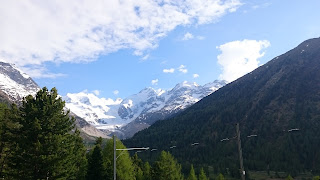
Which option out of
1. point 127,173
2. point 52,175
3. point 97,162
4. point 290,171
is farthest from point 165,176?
point 290,171

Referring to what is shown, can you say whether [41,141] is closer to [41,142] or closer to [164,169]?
[41,142]

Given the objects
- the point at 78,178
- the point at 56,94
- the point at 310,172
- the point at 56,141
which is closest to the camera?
the point at 56,141

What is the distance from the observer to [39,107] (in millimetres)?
38844

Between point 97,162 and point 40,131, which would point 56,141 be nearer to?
point 40,131

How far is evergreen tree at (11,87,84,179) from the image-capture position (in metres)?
36.5

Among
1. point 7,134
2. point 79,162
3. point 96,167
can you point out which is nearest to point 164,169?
point 79,162

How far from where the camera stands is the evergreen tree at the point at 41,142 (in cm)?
3650

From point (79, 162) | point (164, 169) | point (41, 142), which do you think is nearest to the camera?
point (41, 142)

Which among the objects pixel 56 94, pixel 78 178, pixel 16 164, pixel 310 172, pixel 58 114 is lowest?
pixel 310 172

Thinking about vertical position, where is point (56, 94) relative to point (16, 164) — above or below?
above

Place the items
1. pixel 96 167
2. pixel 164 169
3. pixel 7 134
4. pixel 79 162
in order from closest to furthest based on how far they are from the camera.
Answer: pixel 7 134 < pixel 96 167 < pixel 79 162 < pixel 164 169

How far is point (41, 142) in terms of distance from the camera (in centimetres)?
3741

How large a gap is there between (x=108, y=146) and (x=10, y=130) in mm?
25447

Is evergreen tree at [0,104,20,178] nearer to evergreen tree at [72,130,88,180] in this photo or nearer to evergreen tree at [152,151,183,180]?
evergreen tree at [72,130,88,180]
